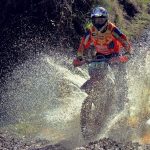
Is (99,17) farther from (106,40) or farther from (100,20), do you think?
(106,40)

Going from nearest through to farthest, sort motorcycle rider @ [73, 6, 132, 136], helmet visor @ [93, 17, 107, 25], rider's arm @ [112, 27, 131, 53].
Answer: motorcycle rider @ [73, 6, 132, 136] < helmet visor @ [93, 17, 107, 25] < rider's arm @ [112, 27, 131, 53]

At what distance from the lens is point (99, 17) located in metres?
10.6

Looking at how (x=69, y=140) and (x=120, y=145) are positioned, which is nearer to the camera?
(x=120, y=145)

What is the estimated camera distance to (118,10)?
18.1 meters

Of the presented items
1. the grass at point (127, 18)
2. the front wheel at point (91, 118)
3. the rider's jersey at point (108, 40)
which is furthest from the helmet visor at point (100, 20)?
the grass at point (127, 18)

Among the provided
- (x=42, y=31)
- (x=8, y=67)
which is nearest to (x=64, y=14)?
(x=42, y=31)

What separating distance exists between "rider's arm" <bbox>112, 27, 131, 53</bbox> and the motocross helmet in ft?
0.88

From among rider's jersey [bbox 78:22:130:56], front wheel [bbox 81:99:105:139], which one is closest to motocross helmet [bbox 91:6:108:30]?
rider's jersey [bbox 78:22:130:56]

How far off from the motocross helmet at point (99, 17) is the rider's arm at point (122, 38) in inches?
10.6

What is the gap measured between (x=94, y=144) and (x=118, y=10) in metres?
9.59

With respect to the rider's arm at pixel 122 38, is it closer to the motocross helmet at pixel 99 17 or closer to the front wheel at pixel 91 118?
the motocross helmet at pixel 99 17

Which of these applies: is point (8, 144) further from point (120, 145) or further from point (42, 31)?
point (42, 31)

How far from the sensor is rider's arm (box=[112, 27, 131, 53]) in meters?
10.8

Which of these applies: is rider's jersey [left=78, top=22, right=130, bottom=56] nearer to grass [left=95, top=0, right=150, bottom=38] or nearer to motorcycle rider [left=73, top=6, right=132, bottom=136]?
motorcycle rider [left=73, top=6, right=132, bottom=136]
